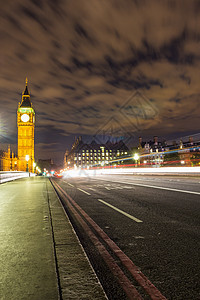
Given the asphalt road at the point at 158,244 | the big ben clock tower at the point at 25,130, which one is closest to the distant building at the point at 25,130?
the big ben clock tower at the point at 25,130

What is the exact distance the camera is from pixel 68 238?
4.13 metres

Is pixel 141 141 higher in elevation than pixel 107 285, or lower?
higher

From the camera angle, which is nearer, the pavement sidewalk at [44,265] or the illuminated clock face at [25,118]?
the pavement sidewalk at [44,265]

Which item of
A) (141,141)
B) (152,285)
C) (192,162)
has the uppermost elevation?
(141,141)

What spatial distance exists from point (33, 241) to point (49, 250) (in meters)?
0.60

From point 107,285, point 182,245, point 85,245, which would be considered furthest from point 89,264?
point 182,245

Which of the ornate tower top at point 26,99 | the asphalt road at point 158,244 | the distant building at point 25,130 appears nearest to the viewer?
the asphalt road at point 158,244

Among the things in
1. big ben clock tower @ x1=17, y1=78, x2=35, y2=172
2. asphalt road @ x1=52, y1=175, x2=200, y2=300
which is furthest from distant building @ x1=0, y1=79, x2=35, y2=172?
asphalt road @ x1=52, y1=175, x2=200, y2=300

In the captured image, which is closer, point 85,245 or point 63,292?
point 63,292

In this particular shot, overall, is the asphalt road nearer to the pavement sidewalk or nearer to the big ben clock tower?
the pavement sidewalk

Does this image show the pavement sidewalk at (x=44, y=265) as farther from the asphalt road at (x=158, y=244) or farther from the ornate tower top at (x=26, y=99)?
the ornate tower top at (x=26, y=99)

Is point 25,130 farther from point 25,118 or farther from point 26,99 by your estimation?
point 26,99

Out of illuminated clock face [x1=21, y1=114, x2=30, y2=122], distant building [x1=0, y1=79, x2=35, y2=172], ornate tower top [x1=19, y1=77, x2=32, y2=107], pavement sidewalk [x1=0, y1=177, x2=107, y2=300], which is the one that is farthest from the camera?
ornate tower top [x1=19, y1=77, x2=32, y2=107]

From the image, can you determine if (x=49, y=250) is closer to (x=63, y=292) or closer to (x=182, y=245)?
(x=63, y=292)
